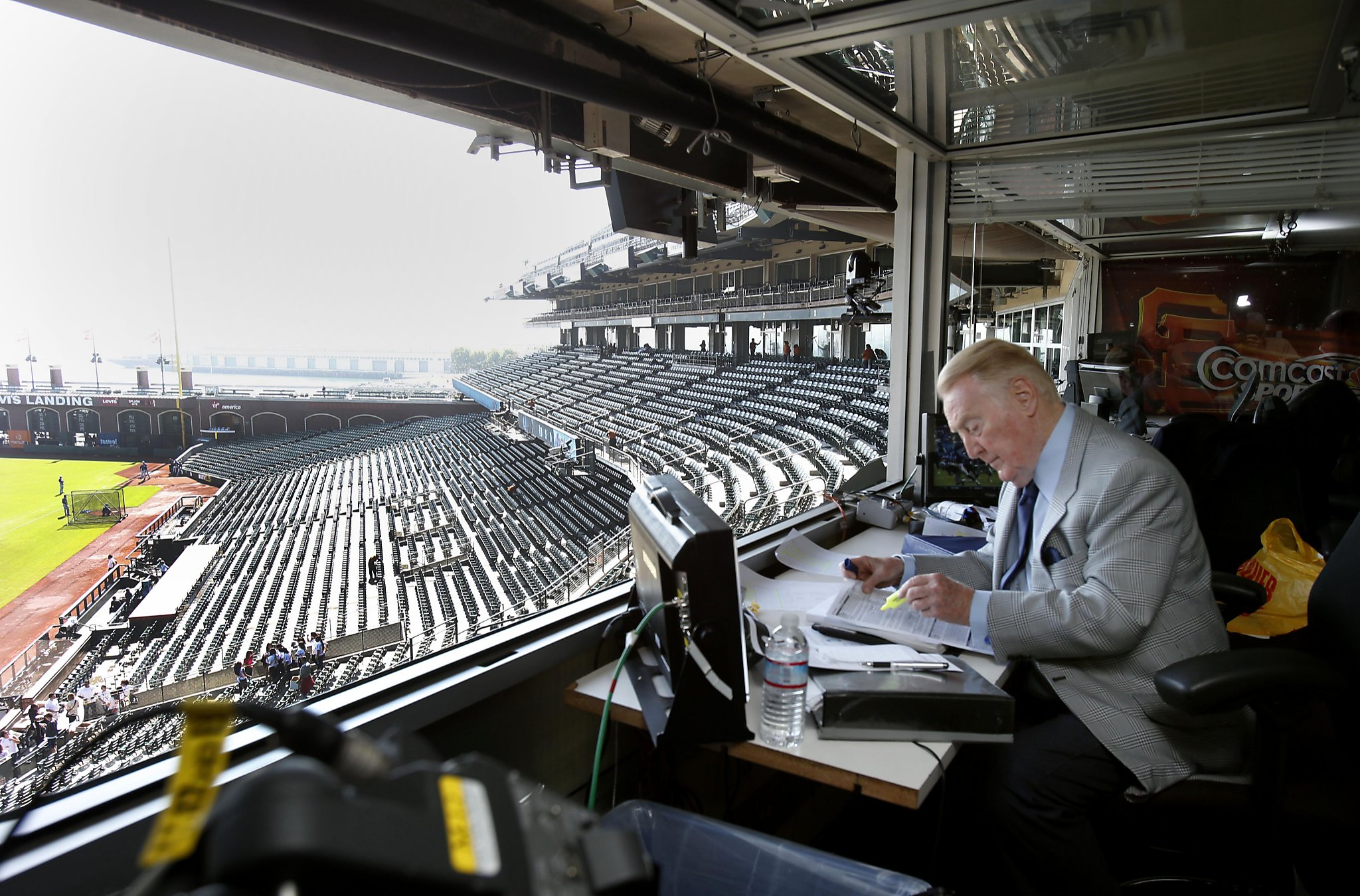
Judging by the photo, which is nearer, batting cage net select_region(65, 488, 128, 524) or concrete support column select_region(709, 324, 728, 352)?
batting cage net select_region(65, 488, 128, 524)

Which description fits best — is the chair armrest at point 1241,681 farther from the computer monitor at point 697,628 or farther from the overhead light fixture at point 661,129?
the overhead light fixture at point 661,129

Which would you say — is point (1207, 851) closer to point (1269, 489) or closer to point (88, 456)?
point (1269, 489)

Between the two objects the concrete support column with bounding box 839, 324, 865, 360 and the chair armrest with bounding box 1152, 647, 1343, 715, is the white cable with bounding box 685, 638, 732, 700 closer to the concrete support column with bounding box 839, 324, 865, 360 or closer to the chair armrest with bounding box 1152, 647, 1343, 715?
the chair armrest with bounding box 1152, 647, 1343, 715

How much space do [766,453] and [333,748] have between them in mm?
11445

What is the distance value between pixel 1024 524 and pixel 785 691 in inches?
27.3

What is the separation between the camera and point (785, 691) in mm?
1031

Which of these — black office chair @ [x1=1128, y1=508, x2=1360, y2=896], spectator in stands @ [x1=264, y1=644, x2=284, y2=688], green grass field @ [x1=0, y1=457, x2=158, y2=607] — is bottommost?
spectator in stands @ [x1=264, y1=644, x2=284, y2=688]

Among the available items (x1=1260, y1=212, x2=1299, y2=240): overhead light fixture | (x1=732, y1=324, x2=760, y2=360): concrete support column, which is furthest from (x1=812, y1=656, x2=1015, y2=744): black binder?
(x1=732, y1=324, x2=760, y2=360): concrete support column

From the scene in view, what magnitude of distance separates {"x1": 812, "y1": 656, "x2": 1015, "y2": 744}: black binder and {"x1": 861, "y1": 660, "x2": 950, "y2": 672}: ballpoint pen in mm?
100

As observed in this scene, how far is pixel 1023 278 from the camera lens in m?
8.01

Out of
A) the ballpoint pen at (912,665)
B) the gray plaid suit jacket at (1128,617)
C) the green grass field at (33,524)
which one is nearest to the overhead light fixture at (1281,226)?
the gray plaid suit jacket at (1128,617)

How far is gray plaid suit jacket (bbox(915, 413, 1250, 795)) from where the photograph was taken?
45.1 inches

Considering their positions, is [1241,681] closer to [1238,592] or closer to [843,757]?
[843,757]

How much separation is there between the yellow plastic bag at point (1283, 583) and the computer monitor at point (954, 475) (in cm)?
81
